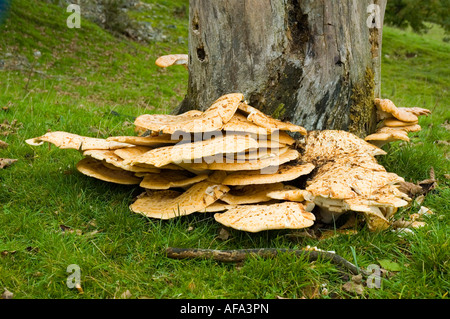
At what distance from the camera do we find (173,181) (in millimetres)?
3877

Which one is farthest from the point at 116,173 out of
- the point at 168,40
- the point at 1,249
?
the point at 168,40

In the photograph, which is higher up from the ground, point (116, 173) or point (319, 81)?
point (319, 81)

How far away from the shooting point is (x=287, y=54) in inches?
167

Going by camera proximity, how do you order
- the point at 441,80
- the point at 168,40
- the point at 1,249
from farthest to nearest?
the point at 168,40, the point at 441,80, the point at 1,249

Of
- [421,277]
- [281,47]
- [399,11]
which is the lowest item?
[421,277]

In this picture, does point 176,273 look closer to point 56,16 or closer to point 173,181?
point 173,181

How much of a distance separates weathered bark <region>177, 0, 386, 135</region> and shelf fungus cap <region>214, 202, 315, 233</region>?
4.70 feet

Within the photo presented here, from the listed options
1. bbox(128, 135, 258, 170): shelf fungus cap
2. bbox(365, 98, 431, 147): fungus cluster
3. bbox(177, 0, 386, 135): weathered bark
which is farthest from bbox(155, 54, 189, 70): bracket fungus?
bbox(365, 98, 431, 147): fungus cluster

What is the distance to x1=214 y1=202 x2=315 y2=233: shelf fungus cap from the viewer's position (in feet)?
9.98

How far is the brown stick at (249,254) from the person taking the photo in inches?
121

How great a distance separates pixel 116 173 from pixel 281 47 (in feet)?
7.14

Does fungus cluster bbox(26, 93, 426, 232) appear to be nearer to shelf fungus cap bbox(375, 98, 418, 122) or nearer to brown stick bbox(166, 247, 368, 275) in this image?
brown stick bbox(166, 247, 368, 275)

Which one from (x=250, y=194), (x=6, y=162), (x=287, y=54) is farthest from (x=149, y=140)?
(x=6, y=162)

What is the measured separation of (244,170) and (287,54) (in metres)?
1.41
